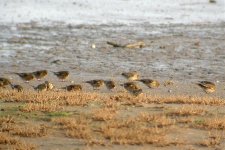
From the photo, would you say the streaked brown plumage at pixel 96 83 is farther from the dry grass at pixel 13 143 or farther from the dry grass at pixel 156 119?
the dry grass at pixel 13 143

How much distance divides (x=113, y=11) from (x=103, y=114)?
28101 mm

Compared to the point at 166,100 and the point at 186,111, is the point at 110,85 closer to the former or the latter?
the point at 166,100

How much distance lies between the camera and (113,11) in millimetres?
40344

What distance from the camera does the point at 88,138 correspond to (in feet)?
36.4

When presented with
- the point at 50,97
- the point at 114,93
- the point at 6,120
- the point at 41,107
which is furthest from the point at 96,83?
the point at 6,120

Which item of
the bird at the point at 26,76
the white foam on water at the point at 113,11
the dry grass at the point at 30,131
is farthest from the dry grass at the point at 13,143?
the white foam on water at the point at 113,11

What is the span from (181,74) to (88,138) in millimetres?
10504

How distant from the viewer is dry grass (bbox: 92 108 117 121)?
1245 cm

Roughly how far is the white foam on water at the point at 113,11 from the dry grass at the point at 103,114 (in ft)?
71.7

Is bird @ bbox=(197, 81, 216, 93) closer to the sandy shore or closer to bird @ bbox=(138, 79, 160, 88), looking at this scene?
the sandy shore

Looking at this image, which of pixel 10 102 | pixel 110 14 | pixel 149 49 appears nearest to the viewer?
pixel 10 102

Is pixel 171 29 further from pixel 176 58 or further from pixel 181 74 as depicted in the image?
pixel 181 74

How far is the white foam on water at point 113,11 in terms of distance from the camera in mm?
36062

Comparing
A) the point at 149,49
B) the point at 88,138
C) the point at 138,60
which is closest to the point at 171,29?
the point at 149,49
